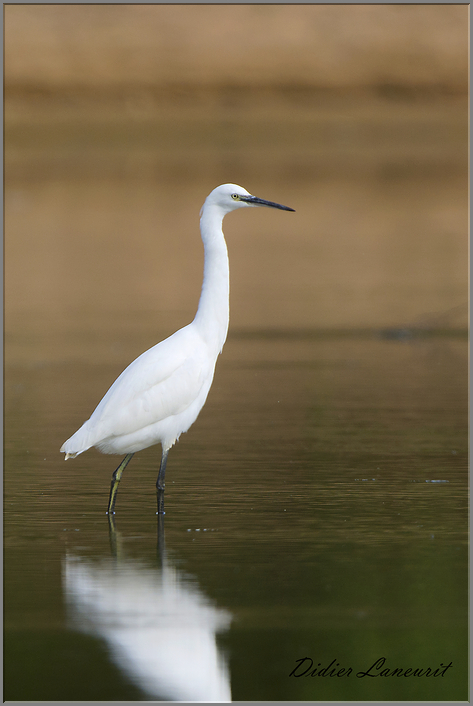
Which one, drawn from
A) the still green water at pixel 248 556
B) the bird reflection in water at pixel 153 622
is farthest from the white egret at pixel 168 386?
the bird reflection in water at pixel 153 622

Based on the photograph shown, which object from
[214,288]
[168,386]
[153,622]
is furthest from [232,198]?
[153,622]

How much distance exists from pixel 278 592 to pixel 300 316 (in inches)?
357

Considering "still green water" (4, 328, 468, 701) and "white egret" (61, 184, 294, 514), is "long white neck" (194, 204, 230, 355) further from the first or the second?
"still green water" (4, 328, 468, 701)

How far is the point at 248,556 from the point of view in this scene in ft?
18.6

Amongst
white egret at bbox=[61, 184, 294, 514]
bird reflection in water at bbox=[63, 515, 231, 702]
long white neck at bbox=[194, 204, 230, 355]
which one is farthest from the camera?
long white neck at bbox=[194, 204, 230, 355]

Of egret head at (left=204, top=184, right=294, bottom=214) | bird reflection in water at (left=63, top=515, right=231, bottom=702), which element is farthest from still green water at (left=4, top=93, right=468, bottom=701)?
egret head at (left=204, top=184, right=294, bottom=214)

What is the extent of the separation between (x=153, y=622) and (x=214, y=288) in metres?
2.83

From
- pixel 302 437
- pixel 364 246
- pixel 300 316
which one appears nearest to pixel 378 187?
pixel 364 246

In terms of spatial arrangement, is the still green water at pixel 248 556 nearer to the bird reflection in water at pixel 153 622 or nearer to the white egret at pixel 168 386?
the bird reflection in water at pixel 153 622

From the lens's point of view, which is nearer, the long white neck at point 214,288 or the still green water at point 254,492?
the still green water at point 254,492

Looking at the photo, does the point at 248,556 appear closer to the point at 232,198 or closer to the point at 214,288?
the point at 214,288

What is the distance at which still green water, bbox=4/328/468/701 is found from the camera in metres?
4.59

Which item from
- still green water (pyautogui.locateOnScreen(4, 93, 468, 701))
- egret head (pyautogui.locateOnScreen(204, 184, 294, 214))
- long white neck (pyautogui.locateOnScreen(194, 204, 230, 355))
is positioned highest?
egret head (pyautogui.locateOnScreen(204, 184, 294, 214))

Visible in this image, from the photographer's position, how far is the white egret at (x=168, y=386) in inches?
262
